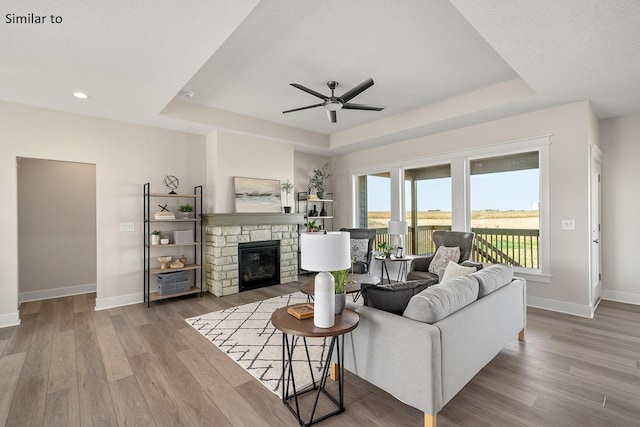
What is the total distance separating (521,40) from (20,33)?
3990mm

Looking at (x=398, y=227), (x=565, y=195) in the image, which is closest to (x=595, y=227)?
(x=565, y=195)

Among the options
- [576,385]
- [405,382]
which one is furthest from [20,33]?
[576,385]

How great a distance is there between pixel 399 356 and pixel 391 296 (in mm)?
379

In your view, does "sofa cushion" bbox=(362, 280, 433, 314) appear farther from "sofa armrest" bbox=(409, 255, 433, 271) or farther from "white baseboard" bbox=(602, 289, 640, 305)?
"white baseboard" bbox=(602, 289, 640, 305)

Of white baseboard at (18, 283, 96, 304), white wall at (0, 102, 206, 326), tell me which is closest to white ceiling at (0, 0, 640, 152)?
white wall at (0, 102, 206, 326)

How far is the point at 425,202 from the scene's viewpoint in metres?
5.71

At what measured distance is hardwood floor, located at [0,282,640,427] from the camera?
1980mm

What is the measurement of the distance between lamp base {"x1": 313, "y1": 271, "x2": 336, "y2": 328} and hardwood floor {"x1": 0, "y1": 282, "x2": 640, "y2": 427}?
2.20 feet

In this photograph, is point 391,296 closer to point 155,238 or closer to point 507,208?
point 507,208

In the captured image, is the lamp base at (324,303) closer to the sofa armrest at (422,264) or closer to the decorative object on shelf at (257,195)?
the sofa armrest at (422,264)

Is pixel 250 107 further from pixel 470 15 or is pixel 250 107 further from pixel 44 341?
pixel 44 341

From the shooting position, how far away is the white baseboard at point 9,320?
11.9 feet

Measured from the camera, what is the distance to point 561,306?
13.1 feet

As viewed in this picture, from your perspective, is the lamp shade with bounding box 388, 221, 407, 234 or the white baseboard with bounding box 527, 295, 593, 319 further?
the lamp shade with bounding box 388, 221, 407, 234
